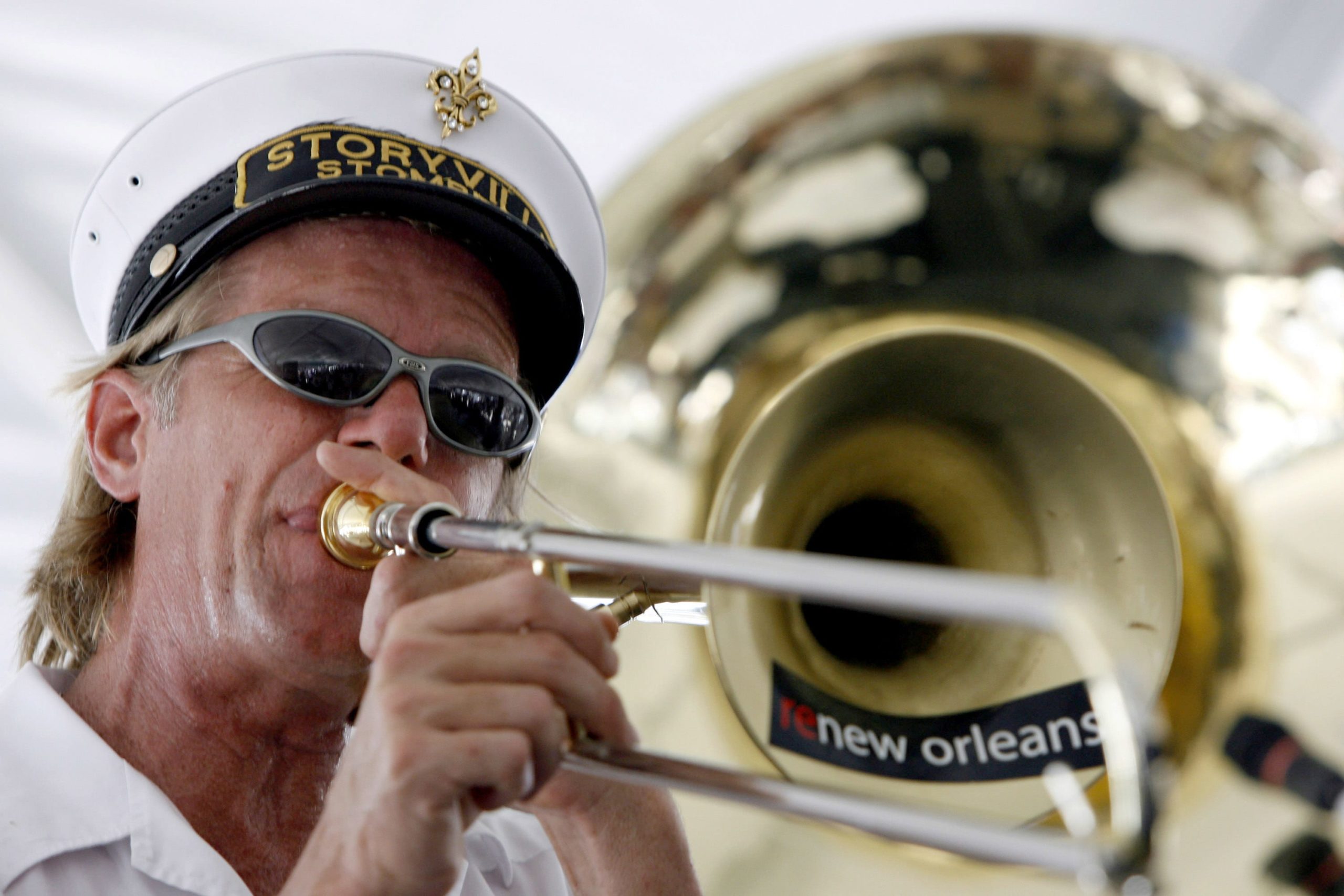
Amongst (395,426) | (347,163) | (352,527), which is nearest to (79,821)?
(352,527)

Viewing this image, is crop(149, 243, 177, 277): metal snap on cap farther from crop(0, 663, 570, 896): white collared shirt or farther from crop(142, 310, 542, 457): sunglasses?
crop(0, 663, 570, 896): white collared shirt

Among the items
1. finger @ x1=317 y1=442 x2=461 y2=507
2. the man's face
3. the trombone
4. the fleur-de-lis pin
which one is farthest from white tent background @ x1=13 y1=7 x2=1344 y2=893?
the trombone

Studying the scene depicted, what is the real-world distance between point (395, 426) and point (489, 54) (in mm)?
1870

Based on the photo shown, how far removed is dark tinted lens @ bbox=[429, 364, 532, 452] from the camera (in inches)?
64.6

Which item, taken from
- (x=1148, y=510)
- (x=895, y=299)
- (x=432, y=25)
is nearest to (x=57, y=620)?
(x=895, y=299)

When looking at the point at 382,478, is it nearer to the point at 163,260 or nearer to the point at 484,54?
the point at 163,260

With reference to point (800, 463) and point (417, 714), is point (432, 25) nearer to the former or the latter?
point (800, 463)

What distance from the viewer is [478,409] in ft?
5.51

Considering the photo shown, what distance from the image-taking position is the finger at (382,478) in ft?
4.27

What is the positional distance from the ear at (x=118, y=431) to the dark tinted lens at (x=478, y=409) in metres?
0.44

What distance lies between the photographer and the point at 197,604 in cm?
163

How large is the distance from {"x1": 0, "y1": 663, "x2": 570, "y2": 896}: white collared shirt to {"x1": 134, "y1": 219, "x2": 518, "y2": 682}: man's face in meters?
0.18

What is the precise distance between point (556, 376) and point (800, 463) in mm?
514

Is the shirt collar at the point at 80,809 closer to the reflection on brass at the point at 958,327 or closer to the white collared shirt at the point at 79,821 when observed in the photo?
the white collared shirt at the point at 79,821
